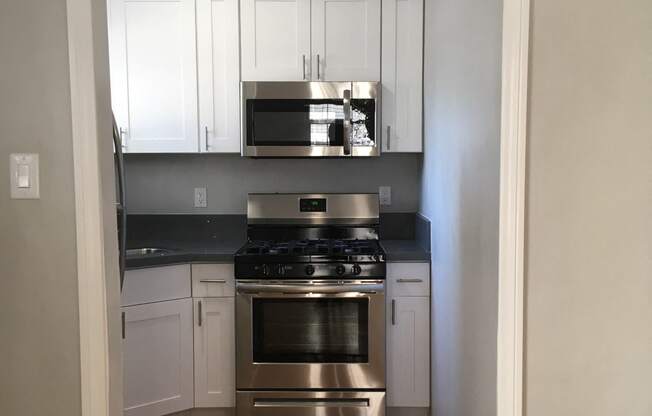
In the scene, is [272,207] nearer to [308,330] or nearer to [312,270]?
[312,270]

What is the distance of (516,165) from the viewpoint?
1341mm

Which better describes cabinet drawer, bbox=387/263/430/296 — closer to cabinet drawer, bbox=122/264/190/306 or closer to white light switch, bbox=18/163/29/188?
cabinet drawer, bbox=122/264/190/306

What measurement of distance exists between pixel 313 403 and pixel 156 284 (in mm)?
963

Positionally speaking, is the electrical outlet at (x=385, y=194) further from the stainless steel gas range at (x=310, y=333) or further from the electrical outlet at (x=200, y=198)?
the electrical outlet at (x=200, y=198)

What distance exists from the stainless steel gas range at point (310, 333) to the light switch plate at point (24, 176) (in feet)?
4.48

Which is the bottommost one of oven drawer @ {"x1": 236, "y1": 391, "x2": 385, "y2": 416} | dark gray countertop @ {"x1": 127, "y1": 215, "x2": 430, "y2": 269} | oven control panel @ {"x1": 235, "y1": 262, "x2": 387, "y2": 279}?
oven drawer @ {"x1": 236, "y1": 391, "x2": 385, "y2": 416}

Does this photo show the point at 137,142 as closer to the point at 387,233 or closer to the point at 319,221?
the point at 319,221

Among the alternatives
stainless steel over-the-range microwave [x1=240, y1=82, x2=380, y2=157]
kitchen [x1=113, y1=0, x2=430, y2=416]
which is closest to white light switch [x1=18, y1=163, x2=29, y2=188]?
kitchen [x1=113, y1=0, x2=430, y2=416]

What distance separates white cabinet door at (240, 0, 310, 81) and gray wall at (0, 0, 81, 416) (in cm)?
165

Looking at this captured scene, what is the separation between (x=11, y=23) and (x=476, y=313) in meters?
1.55

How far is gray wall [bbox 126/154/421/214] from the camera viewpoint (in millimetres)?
3207

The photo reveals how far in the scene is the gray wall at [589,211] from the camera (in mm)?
1328

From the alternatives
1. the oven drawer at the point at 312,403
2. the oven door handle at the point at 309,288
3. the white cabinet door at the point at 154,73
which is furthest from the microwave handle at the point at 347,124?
the oven drawer at the point at 312,403

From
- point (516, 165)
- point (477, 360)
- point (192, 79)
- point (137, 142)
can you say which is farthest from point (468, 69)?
point (137, 142)
